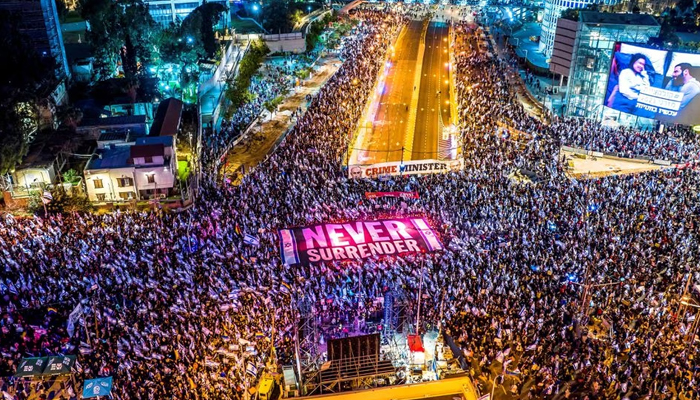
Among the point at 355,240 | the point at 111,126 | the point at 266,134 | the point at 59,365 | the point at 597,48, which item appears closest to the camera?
the point at 59,365

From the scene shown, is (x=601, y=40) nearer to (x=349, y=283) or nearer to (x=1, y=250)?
(x=349, y=283)

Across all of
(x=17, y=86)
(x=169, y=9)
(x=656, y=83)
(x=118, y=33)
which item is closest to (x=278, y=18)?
(x=169, y=9)

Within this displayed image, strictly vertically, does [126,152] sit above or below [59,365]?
below

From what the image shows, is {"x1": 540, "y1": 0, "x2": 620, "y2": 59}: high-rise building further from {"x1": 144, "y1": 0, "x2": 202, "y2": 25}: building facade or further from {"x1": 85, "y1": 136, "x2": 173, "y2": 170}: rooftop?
{"x1": 85, "y1": 136, "x2": 173, "y2": 170}: rooftop

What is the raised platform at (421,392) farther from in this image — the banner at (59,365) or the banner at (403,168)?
the banner at (403,168)

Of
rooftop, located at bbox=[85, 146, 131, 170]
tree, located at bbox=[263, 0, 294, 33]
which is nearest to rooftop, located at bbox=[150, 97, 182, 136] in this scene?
rooftop, located at bbox=[85, 146, 131, 170]

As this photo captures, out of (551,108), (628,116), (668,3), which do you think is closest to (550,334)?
(628,116)

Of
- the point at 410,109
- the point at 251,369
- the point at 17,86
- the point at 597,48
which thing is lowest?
the point at 410,109

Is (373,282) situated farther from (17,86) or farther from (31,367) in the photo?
(17,86)
